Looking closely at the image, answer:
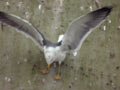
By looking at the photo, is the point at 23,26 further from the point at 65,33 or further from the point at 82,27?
the point at 82,27

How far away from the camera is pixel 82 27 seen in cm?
229

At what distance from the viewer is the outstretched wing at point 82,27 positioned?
2.23 metres

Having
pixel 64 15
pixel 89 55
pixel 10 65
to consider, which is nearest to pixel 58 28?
pixel 64 15

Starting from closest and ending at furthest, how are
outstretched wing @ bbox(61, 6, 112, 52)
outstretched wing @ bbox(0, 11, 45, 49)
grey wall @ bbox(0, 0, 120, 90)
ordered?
outstretched wing @ bbox(61, 6, 112, 52) → outstretched wing @ bbox(0, 11, 45, 49) → grey wall @ bbox(0, 0, 120, 90)

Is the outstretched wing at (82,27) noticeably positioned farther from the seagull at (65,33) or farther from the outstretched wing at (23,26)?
the outstretched wing at (23,26)

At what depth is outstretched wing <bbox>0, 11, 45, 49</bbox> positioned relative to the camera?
92.9 inches

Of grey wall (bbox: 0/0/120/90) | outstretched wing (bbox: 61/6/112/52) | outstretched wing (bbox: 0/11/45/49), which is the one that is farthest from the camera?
grey wall (bbox: 0/0/120/90)

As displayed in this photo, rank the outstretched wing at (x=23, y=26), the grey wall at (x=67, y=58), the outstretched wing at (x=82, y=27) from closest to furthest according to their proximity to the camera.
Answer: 1. the outstretched wing at (x=82, y=27)
2. the outstretched wing at (x=23, y=26)
3. the grey wall at (x=67, y=58)

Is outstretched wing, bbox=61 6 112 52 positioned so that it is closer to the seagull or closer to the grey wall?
the seagull

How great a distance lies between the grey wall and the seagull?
7.7 inches

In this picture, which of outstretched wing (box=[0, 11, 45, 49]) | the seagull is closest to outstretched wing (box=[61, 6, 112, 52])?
the seagull

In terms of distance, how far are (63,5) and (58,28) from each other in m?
0.26

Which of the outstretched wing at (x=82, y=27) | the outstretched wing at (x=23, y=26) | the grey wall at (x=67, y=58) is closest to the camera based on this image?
the outstretched wing at (x=82, y=27)

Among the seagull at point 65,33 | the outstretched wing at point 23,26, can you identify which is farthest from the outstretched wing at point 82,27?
the outstretched wing at point 23,26
